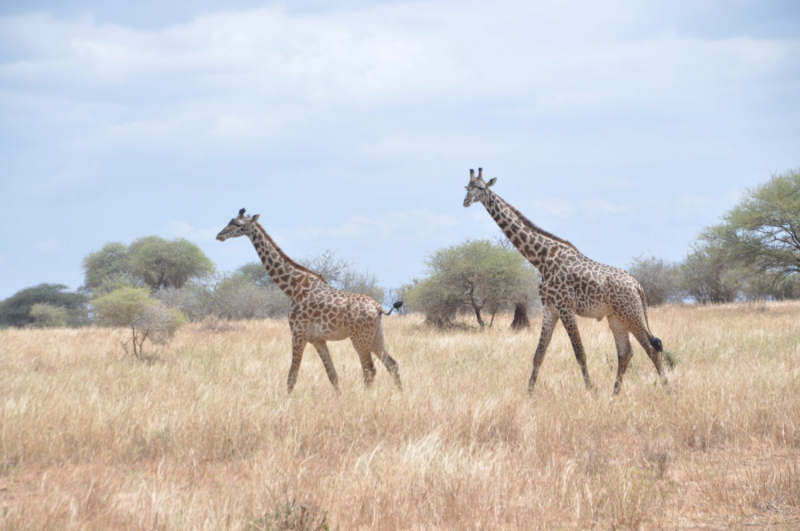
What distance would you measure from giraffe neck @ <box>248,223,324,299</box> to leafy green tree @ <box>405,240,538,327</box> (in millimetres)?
10911

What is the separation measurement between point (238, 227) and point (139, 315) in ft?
20.2

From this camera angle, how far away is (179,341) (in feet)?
56.9

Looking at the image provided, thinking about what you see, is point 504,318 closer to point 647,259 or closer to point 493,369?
→ point 493,369

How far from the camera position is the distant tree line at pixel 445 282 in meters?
19.6

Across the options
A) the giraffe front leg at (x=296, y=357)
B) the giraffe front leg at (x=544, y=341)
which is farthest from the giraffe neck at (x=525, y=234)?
the giraffe front leg at (x=296, y=357)

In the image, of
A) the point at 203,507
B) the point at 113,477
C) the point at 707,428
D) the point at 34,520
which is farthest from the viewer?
the point at 707,428

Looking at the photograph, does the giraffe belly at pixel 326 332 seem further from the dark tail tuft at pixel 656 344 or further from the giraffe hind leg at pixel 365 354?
the dark tail tuft at pixel 656 344

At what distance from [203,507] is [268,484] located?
48 centimetres

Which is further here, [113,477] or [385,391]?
[385,391]

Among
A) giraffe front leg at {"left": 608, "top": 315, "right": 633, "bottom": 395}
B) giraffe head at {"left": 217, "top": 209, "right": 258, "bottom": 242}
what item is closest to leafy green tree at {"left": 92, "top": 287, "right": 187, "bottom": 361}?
giraffe head at {"left": 217, "top": 209, "right": 258, "bottom": 242}

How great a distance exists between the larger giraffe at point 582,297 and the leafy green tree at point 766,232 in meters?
22.9

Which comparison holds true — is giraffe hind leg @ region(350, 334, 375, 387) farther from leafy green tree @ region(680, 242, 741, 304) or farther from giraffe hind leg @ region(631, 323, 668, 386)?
leafy green tree @ region(680, 242, 741, 304)

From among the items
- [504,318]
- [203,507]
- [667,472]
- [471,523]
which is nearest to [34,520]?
[203,507]

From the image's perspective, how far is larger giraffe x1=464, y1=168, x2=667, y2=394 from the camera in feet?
28.7
